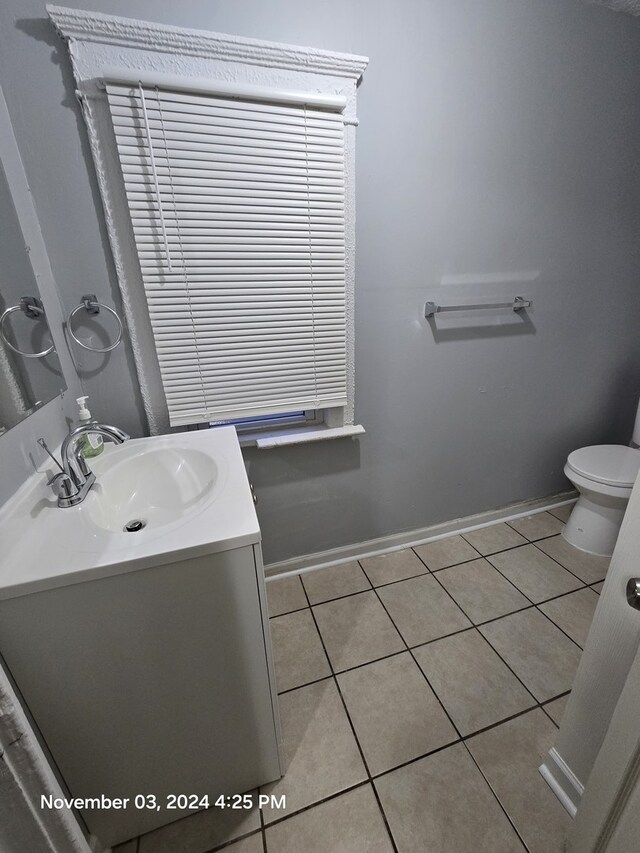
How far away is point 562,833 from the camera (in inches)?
35.2

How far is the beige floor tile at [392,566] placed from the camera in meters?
Result: 1.69

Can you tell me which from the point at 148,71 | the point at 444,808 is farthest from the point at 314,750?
the point at 148,71

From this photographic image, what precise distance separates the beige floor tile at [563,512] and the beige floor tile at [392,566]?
948 mm

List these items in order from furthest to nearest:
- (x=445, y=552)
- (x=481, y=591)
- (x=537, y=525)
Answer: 1. (x=537, y=525)
2. (x=445, y=552)
3. (x=481, y=591)

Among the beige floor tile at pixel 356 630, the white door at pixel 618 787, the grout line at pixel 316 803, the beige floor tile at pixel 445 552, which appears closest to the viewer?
the white door at pixel 618 787

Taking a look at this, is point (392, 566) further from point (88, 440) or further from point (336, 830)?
point (88, 440)

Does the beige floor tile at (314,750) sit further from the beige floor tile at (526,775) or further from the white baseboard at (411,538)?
the white baseboard at (411,538)

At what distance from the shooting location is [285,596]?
1.61 m

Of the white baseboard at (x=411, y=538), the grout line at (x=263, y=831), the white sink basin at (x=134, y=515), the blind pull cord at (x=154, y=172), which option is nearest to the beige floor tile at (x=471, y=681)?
the white baseboard at (x=411, y=538)

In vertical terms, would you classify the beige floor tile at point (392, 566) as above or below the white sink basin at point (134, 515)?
below

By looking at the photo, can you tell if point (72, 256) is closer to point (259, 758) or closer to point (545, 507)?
point (259, 758)

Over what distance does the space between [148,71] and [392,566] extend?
2.01 m

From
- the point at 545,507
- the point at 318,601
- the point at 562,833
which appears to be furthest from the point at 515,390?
the point at 562,833

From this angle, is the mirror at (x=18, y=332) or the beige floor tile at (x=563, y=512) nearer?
the mirror at (x=18, y=332)
